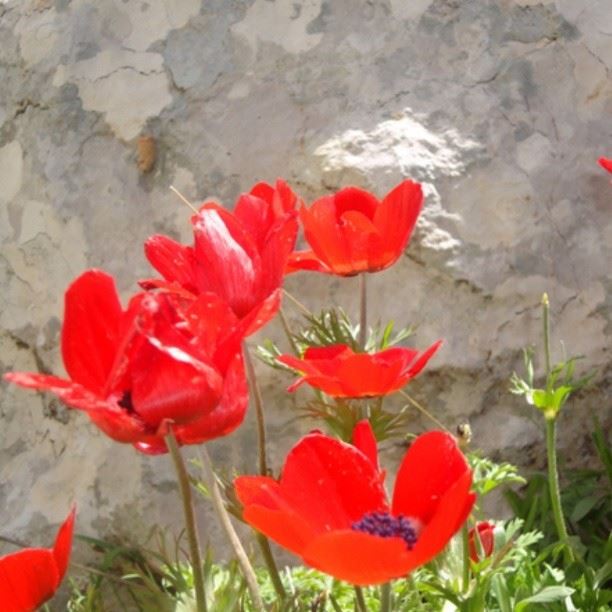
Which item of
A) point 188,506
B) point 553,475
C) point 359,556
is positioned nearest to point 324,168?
point 553,475

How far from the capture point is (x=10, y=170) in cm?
235

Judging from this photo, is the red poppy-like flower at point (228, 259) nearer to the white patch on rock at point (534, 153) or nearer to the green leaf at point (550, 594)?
the green leaf at point (550, 594)

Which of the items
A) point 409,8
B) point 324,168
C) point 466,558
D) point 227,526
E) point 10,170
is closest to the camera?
point 227,526

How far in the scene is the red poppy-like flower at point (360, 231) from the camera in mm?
1408

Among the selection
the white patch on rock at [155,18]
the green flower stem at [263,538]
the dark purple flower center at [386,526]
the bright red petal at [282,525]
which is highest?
the bright red petal at [282,525]

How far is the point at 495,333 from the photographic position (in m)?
2.03

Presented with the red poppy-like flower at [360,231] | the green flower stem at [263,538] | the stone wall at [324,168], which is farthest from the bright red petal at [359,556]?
the stone wall at [324,168]

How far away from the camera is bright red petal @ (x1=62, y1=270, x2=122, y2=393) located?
1.03 meters

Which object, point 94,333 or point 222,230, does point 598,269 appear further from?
point 94,333

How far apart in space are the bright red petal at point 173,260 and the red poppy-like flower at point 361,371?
0.13m

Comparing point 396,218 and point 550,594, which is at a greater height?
point 396,218

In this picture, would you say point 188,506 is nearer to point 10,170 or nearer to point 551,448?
point 551,448

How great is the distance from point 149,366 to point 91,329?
0.35ft

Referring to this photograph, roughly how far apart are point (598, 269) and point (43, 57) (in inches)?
43.5
